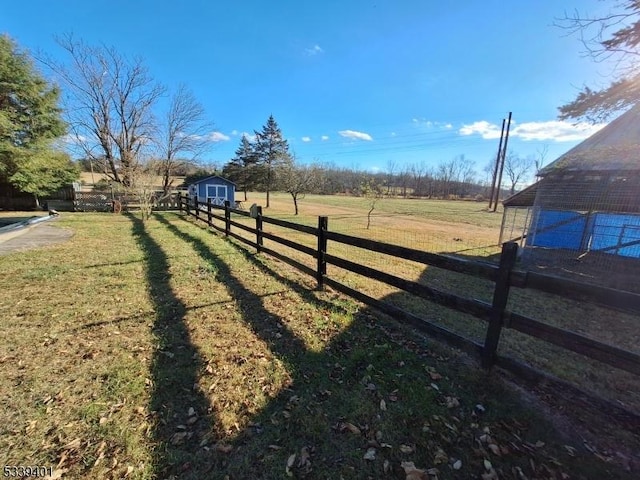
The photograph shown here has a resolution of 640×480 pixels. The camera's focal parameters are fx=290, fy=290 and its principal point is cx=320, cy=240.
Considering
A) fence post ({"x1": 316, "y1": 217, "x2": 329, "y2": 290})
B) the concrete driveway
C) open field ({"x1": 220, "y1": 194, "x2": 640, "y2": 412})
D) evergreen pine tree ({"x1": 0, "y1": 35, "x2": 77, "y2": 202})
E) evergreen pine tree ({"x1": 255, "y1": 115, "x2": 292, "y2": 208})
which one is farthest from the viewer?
evergreen pine tree ({"x1": 255, "y1": 115, "x2": 292, "y2": 208})

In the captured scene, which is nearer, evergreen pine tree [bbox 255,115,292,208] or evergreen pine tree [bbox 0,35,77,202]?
evergreen pine tree [bbox 0,35,77,202]

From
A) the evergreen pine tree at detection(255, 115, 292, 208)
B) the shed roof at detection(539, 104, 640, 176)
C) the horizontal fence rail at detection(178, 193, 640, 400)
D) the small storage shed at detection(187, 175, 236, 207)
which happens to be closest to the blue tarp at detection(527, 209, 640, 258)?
the shed roof at detection(539, 104, 640, 176)

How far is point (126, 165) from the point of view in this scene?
2055cm

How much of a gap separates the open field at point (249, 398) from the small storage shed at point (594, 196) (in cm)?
914

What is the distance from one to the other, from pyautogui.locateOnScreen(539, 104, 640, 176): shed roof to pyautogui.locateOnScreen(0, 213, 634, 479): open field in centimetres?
898

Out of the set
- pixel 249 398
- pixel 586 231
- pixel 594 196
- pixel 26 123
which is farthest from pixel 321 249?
pixel 26 123

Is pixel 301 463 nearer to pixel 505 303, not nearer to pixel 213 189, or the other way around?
pixel 505 303

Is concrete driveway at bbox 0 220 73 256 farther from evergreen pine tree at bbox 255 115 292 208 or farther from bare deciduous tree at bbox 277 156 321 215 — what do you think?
evergreen pine tree at bbox 255 115 292 208

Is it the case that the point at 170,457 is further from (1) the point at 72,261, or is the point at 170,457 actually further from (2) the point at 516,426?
(1) the point at 72,261

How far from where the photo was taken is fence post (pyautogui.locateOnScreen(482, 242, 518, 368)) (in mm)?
2623

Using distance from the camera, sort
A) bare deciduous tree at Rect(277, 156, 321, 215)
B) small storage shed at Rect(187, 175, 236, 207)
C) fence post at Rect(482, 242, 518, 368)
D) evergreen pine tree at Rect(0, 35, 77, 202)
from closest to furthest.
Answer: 1. fence post at Rect(482, 242, 518, 368)
2. evergreen pine tree at Rect(0, 35, 77, 202)
3. bare deciduous tree at Rect(277, 156, 321, 215)
4. small storage shed at Rect(187, 175, 236, 207)

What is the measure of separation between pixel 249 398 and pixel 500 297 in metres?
2.46

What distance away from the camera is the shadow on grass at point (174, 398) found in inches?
78.5

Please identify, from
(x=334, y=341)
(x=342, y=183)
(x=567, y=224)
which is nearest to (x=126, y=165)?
(x=334, y=341)
